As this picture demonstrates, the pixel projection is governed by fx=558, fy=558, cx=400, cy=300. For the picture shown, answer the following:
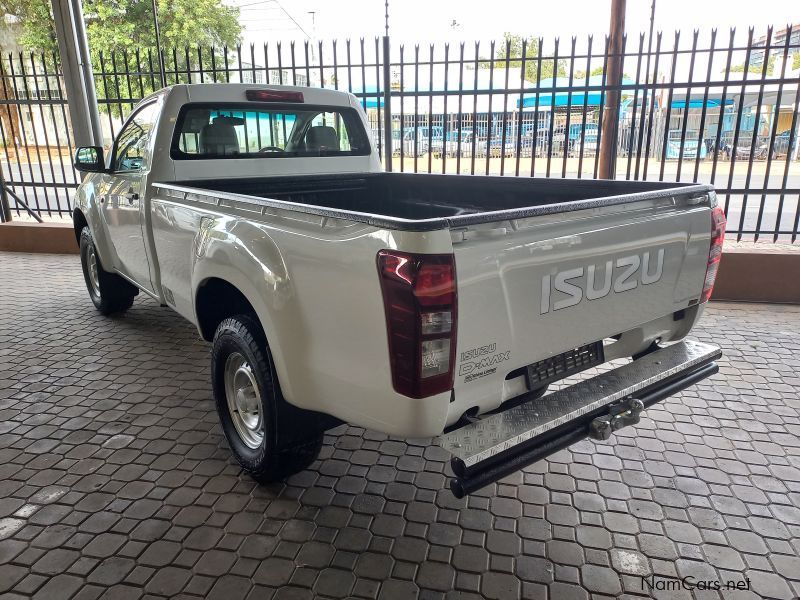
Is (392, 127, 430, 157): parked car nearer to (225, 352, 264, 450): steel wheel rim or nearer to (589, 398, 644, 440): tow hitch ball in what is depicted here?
(225, 352, 264, 450): steel wheel rim

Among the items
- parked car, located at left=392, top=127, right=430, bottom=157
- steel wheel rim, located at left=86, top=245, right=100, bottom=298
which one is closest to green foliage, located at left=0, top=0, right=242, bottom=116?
parked car, located at left=392, top=127, right=430, bottom=157

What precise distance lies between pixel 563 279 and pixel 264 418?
4.78 feet

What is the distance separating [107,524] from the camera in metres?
2.56

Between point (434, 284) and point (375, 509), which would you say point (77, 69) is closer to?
point (375, 509)

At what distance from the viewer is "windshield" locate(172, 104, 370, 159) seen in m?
3.87

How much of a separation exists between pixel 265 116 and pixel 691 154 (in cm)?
2353

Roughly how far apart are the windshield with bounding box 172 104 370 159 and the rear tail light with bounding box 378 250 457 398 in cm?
263

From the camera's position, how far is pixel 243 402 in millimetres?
2955

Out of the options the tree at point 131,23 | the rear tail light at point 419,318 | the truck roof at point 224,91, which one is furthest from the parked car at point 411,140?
the tree at point 131,23

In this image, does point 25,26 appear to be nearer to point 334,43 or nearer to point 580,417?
point 334,43

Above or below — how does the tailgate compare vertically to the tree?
below

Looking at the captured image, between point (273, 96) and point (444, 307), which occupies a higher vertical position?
point (273, 96)

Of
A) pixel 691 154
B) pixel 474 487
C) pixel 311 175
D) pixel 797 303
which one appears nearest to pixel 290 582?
pixel 474 487

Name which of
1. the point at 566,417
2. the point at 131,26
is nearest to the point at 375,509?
the point at 566,417
